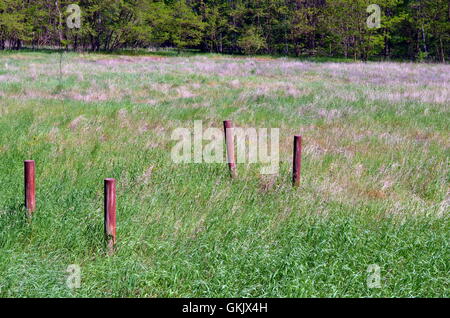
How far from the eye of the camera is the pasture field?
162 inches

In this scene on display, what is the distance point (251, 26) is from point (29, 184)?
187ft

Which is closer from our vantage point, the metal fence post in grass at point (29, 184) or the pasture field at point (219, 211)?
the pasture field at point (219, 211)

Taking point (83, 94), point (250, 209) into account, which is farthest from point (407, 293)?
point (83, 94)

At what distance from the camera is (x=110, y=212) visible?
445cm

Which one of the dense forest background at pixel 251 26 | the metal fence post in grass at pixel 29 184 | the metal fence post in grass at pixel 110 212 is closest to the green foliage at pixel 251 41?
the dense forest background at pixel 251 26

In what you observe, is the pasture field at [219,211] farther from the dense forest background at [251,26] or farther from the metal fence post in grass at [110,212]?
the dense forest background at [251,26]

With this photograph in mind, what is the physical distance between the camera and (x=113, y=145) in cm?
885

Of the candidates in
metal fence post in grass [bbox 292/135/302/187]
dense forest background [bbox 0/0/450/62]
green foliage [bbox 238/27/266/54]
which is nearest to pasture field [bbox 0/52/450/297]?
metal fence post in grass [bbox 292/135/302/187]

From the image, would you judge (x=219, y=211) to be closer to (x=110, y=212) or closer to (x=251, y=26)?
(x=110, y=212)

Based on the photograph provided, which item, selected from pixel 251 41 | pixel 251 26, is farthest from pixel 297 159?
pixel 251 26

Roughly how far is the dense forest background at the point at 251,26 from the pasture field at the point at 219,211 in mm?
40095

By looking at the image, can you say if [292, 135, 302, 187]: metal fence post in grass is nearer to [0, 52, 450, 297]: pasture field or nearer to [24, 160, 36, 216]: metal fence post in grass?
[0, 52, 450, 297]: pasture field

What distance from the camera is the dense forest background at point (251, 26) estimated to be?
1880 inches
